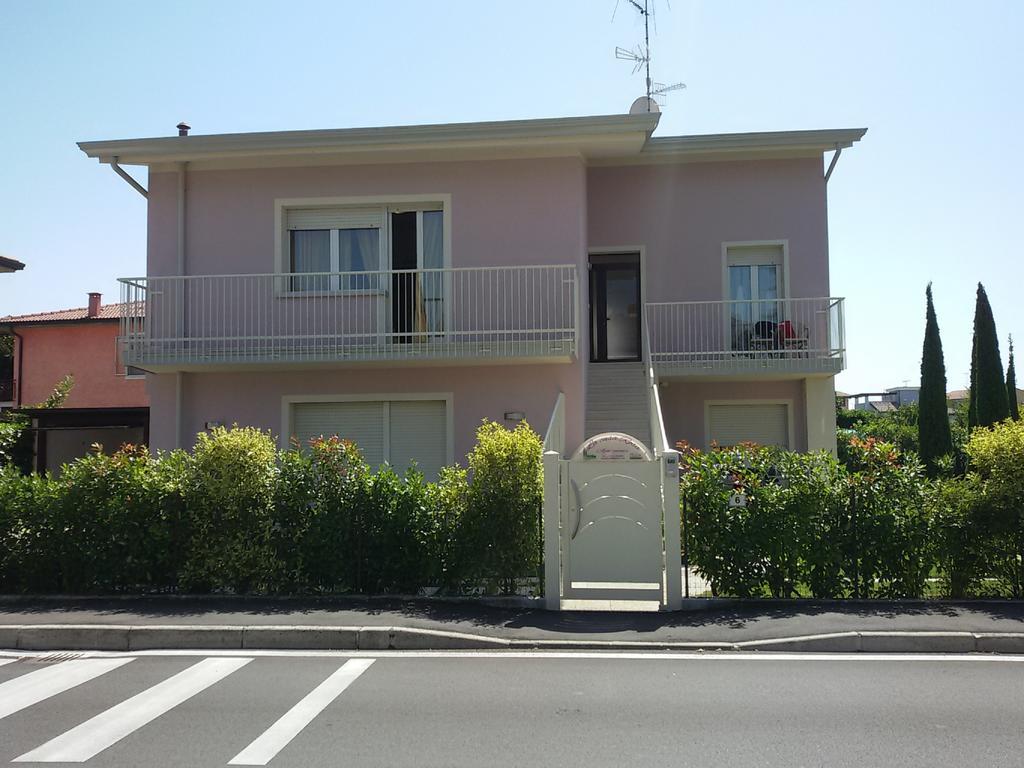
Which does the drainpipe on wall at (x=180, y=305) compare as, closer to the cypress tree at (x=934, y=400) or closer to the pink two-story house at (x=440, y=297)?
the pink two-story house at (x=440, y=297)

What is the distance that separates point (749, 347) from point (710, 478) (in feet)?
21.7

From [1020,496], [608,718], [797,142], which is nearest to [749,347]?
[797,142]

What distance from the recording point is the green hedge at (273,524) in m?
8.65

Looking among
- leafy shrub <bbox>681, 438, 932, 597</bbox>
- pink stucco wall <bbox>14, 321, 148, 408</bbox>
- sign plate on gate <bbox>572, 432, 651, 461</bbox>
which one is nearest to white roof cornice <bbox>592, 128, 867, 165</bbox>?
sign plate on gate <bbox>572, 432, 651, 461</bbox>

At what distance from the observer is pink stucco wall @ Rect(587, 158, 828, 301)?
589 inches

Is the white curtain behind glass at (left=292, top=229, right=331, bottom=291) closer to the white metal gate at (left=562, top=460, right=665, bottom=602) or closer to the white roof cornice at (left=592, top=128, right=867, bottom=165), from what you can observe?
the white roof cornice at (left=592, top=128, right=867, bottom=165)

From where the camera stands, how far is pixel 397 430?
13602 mm

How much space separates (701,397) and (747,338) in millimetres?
1302

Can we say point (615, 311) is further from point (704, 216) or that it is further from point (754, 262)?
point (754, 262)

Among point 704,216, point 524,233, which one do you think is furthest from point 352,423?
point 704,216

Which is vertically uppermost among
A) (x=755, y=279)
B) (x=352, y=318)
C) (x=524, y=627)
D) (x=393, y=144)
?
(x=393, y=144)

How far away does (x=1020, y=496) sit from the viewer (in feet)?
27.4

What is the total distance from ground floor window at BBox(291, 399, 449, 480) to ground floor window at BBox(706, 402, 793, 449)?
494 cm

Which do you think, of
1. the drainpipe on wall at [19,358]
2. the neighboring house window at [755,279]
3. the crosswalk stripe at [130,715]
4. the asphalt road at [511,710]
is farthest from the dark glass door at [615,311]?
the drainpipe on wall at [19,358]
